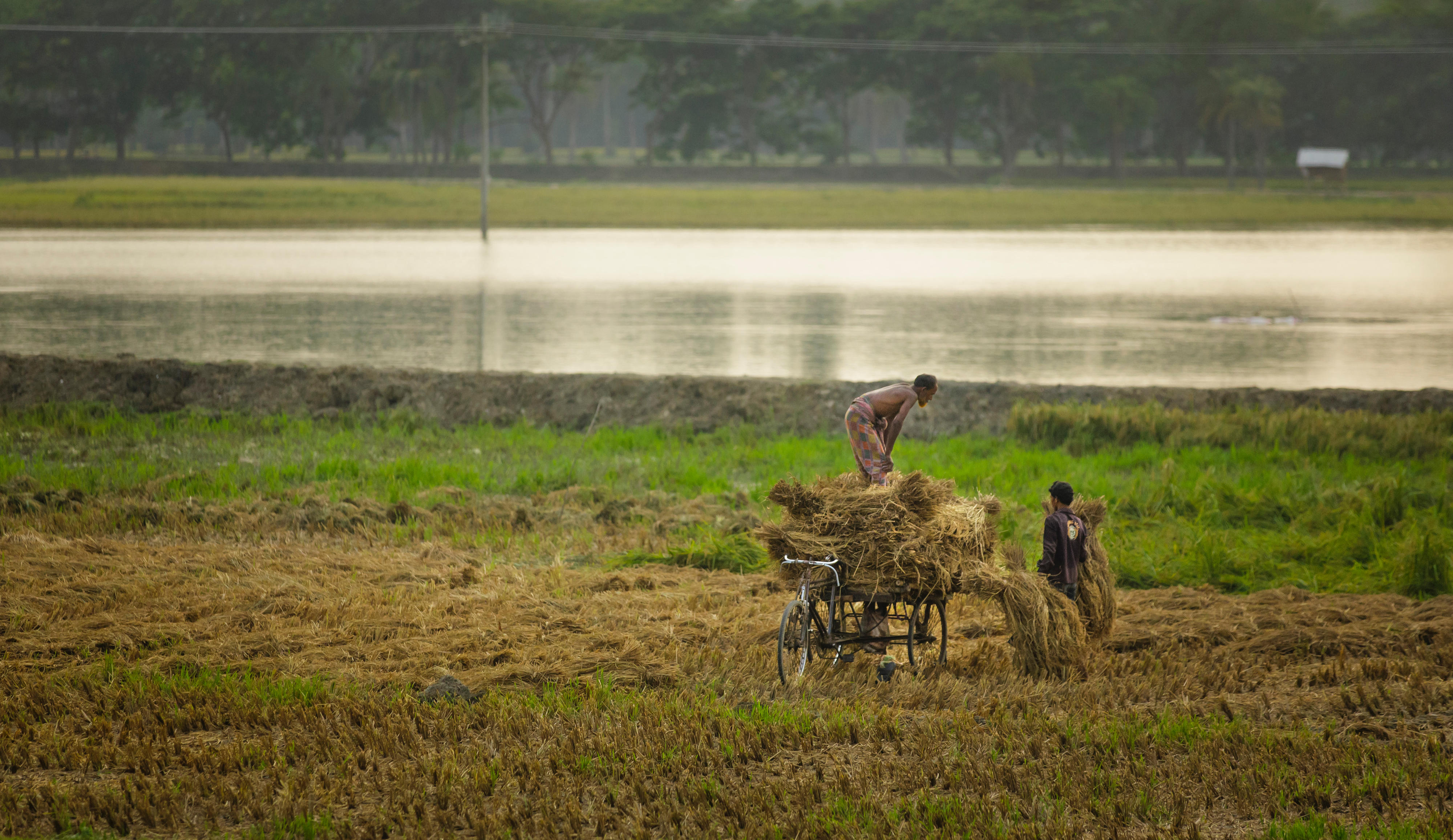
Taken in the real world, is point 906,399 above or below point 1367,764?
above

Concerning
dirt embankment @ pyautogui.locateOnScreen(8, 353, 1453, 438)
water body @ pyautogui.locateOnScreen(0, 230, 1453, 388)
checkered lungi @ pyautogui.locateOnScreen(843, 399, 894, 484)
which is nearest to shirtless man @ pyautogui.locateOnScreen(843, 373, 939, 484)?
checkered lungi @ pyautogui.locateOnScreen(843, 399, 894, 484)

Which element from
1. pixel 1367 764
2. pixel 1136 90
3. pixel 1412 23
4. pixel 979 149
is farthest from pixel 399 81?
pixel 1367 764

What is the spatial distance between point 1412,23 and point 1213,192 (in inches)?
1198

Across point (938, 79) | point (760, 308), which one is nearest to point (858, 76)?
point (938, 79)

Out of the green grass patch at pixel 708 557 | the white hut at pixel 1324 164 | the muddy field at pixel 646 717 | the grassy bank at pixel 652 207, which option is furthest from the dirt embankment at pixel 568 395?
the white hut at pixel 1324 164

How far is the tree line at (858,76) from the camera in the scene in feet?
281

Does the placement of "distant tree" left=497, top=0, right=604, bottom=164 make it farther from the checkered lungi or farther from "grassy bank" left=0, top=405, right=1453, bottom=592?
the checkered lungi

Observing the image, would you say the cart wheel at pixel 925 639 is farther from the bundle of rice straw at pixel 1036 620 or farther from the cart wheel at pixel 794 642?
the cart wheel at pixel 794 642

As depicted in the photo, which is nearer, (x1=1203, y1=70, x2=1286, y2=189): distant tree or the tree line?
the tree line

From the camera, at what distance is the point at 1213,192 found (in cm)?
8212

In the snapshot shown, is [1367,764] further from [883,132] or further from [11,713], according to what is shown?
[883,132]

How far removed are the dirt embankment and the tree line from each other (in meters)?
68.1

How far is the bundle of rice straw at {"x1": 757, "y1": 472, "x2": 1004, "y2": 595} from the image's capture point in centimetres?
746

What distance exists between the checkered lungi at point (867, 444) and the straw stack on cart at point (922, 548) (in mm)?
100
